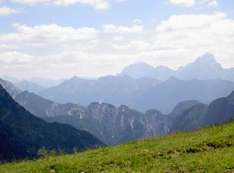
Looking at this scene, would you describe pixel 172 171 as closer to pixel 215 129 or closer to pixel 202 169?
pixel 202 169

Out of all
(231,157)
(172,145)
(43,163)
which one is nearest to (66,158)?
(43,163)

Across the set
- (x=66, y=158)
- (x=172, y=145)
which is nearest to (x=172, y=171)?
(x=172, y=145)

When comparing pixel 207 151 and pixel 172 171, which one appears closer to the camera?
pixel 172 171

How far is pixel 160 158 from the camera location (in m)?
24.3

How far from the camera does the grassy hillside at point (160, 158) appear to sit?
2202 centimetres

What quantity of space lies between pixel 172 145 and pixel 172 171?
5.28m

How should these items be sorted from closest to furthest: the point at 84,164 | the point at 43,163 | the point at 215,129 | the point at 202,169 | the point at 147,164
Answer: the point at 202,169 → the point at 147,164 → the point at 84,164 → the point at 43,163 → the point at 215,129

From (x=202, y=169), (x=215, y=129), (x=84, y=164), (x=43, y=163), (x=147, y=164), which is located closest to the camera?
(x=202, y=169)

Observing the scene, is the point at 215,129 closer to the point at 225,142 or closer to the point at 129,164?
the point at 225,142

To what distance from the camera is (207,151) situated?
972 inches

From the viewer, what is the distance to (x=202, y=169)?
2091cm

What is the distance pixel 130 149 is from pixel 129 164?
367 centimetres

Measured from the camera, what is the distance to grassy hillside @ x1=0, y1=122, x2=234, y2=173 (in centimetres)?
2202

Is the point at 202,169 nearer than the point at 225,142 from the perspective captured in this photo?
Yes
